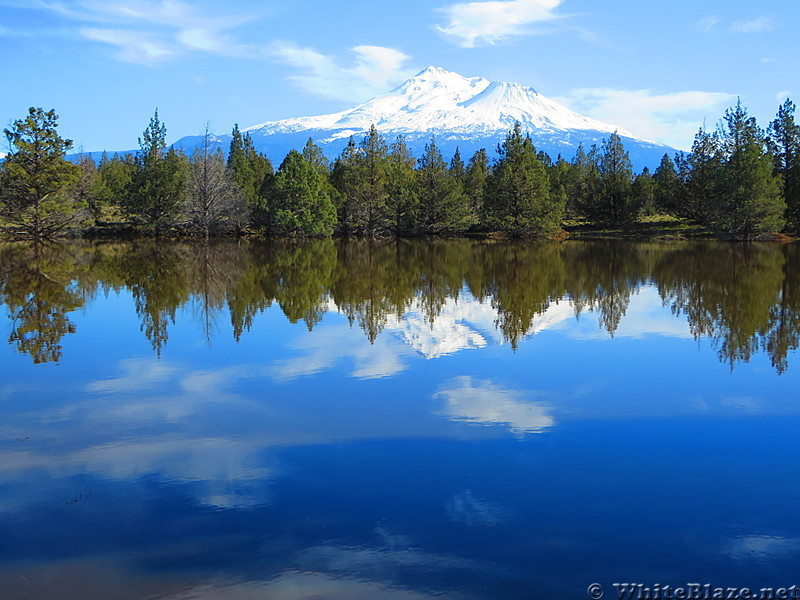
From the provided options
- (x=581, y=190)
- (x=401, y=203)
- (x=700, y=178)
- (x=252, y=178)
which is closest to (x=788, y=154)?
(x=700, y=178)

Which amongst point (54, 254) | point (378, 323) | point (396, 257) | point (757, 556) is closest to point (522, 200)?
point (396, 257)

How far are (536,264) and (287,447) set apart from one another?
96.4ft

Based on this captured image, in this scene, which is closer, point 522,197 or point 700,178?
point 522,197

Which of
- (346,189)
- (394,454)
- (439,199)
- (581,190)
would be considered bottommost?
(394,454)

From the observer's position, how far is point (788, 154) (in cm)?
6831

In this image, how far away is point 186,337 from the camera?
15.4 meters

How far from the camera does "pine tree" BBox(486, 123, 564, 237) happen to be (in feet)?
204

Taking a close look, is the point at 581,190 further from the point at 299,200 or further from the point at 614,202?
the point at 299,200

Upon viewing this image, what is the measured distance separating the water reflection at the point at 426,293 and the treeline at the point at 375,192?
16.5m

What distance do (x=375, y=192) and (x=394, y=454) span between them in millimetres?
63379

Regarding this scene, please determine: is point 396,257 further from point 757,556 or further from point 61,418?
point 757,556

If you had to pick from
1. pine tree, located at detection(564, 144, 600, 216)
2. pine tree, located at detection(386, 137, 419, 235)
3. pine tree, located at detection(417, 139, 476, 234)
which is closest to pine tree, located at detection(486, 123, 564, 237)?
pine tree, located at detection(417, 139, 476, 234)

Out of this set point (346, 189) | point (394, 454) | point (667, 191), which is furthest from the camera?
point (667, 191)

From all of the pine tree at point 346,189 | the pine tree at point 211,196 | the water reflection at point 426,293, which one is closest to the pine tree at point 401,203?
the pine tree at point 346,189
